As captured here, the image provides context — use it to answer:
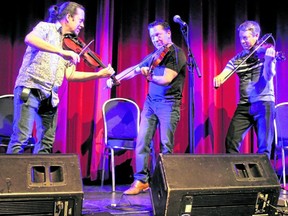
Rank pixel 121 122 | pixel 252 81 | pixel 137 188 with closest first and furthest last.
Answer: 1. pixel 137 188
2. pixel 252 81
3. pixel 121 122

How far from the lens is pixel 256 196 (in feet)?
7.77

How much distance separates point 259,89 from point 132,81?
5.44 feet

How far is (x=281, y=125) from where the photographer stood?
172 inches

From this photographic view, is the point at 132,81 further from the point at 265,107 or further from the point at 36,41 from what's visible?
the point at 36,41

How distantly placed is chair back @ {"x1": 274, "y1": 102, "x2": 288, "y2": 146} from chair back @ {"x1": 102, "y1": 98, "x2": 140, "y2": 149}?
1.55 meters

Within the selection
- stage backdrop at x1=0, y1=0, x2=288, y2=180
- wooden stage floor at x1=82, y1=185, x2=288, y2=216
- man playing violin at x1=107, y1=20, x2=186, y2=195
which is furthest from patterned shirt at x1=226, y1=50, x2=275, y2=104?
wooden stage floor at x1=82, y1=185, x2=288, y2=216

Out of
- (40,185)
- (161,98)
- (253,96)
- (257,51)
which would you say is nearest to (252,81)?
(253,96)

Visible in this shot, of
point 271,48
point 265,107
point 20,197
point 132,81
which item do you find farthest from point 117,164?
point 20,197

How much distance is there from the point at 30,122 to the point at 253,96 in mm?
1918

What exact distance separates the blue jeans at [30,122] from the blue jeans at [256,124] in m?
1.59

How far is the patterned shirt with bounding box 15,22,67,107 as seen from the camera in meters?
2.68

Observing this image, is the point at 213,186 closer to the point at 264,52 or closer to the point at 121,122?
the point at 264,52

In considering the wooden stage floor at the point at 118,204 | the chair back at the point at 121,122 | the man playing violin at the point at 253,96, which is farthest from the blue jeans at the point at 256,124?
the chair back at the point at 121,122

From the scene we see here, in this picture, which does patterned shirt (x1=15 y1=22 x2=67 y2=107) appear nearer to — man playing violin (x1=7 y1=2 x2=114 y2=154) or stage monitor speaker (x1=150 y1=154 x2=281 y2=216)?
man playing violin (x1=7 y1=2 x2=114 y2=154)
